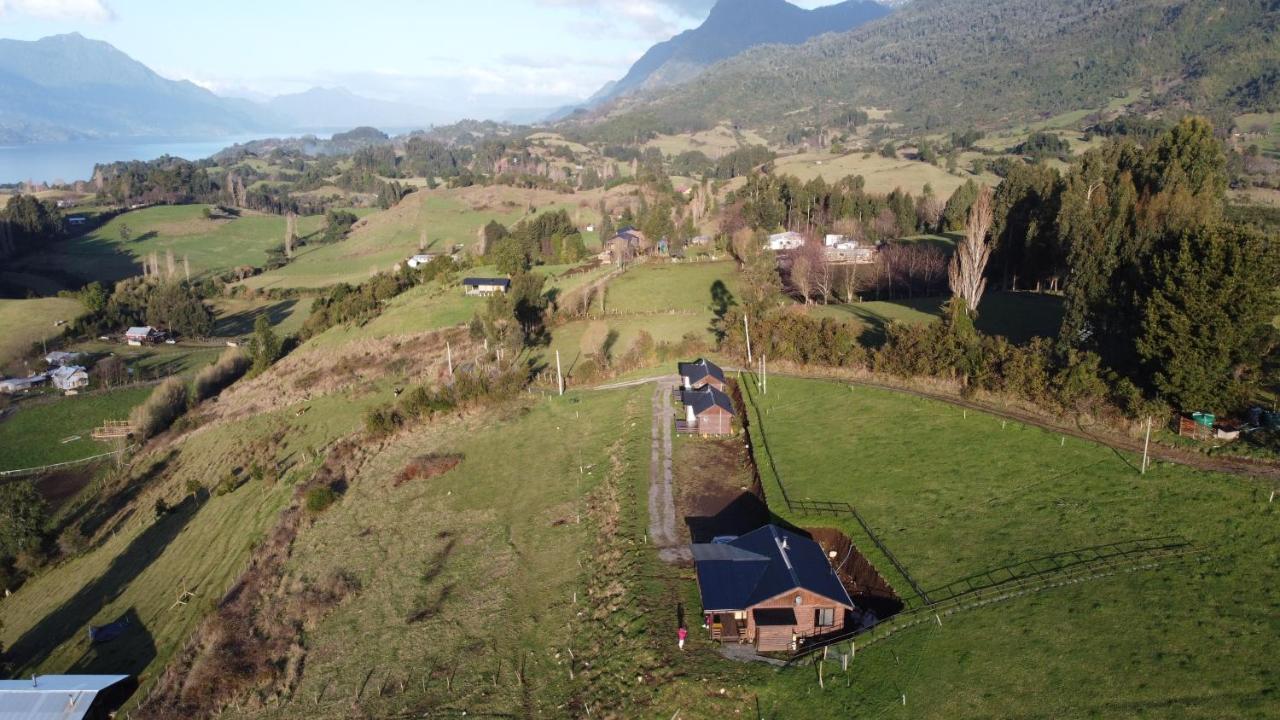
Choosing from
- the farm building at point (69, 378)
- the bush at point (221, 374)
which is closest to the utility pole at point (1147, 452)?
the bush at point (221, 374)

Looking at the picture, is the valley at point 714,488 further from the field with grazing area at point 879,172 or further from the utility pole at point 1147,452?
the field with grazing area at point 879,172

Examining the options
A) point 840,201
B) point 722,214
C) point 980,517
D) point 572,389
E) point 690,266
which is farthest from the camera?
point 722,214

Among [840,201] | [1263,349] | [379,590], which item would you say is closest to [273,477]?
[379,590]

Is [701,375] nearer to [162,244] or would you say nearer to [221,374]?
[221,374]

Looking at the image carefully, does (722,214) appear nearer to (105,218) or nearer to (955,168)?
(955,168)

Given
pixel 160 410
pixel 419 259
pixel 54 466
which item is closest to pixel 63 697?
pixel 54 466

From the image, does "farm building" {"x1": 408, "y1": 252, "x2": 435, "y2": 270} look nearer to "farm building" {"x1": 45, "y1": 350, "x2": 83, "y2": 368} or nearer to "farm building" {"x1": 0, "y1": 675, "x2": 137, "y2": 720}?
"farm building" {"x1": 45, "y1": 350, "x2": 83, "y2": 368}

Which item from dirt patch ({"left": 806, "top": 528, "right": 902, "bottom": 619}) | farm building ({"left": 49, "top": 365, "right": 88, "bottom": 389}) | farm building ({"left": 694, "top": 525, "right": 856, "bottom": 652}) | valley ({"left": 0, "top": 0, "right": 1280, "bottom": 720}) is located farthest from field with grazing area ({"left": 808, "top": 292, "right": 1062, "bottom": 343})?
farm building ({"left": 49, "top": 365, "right": 88, "bottom": 389})
